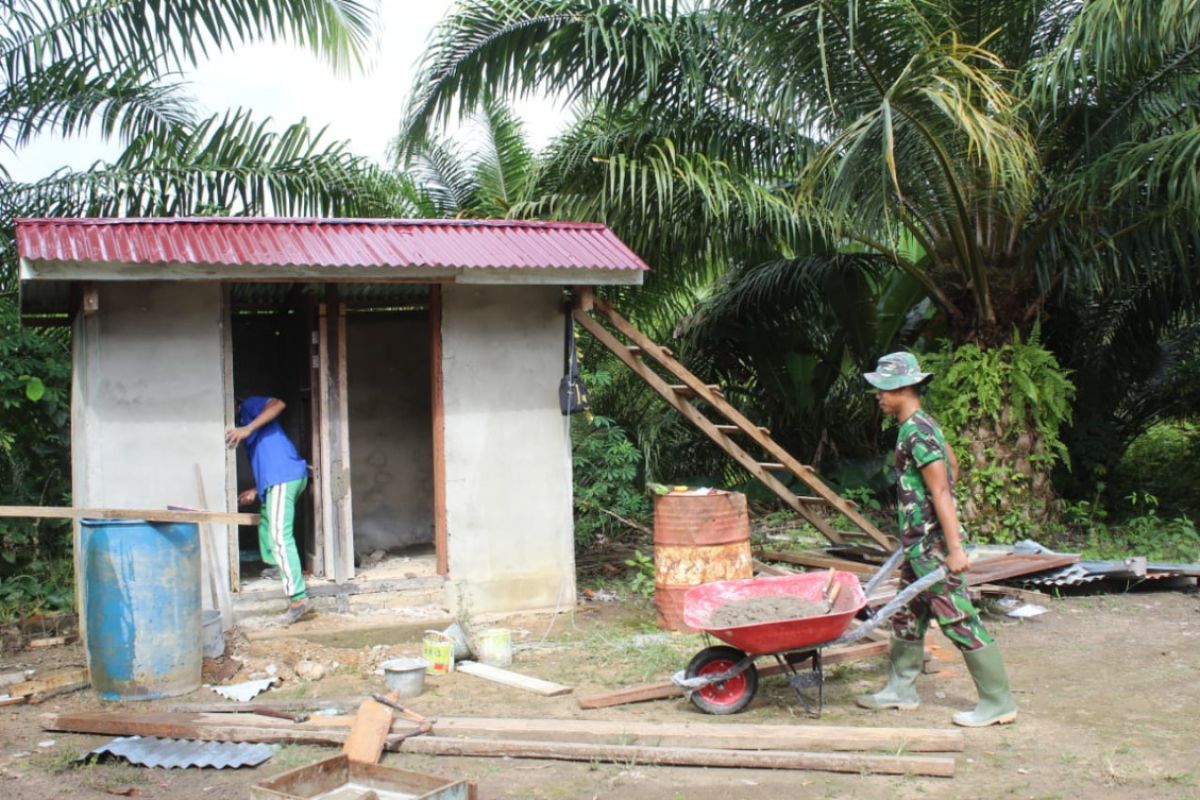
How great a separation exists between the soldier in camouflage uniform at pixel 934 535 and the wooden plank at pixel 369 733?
2.72 metres

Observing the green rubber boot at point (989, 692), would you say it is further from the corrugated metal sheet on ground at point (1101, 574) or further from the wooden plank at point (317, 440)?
the wooden plank at point (317, 440)

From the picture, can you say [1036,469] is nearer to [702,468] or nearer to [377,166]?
[702,468]

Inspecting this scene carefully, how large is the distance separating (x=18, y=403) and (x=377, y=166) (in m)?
5.09

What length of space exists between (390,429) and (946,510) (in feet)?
19.7

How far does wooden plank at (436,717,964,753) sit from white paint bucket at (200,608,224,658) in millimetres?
2091

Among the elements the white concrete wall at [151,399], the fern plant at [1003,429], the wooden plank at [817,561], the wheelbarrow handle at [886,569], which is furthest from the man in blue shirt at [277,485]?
the fern plant at [1003,429]

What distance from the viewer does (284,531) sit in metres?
7.60

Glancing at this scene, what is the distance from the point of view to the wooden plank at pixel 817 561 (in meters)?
9.31

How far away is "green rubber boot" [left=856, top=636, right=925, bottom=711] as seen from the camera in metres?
6.00

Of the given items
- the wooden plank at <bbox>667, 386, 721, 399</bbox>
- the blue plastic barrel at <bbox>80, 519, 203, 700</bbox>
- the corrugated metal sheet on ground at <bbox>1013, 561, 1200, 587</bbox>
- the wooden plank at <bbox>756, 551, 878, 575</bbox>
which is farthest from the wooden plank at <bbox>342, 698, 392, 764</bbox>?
the corrugated metal sheet on ground at <bbox>1013, 561, 1200, 587</bbox>

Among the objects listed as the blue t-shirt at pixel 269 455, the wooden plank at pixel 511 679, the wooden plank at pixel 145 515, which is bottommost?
the wooden plank at pixel 511 679

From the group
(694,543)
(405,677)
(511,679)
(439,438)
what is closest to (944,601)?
(694,543)

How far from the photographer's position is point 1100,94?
9.73 metres

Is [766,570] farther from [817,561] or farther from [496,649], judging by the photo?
[496,649]
